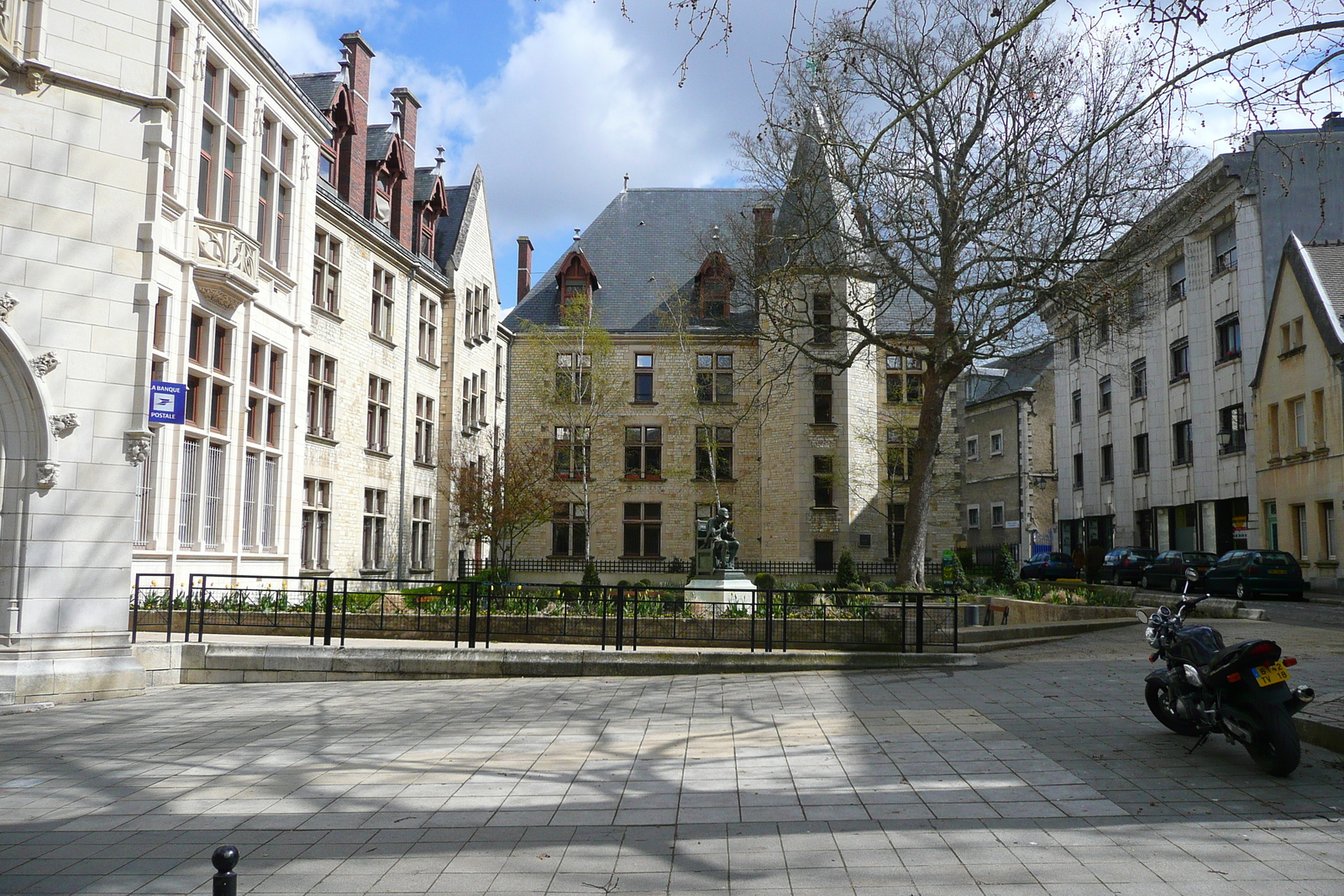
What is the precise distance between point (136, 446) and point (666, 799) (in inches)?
333

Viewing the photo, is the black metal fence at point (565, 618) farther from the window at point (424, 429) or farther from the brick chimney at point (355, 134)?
the window at point (424, 429)

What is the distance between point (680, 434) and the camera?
40.7 metres

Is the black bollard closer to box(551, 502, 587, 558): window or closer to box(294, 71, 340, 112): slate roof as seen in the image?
box(294, 71, 340, 112): slate roof

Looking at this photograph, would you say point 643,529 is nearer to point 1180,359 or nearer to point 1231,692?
point 1180,359

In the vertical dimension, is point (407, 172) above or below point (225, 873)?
above

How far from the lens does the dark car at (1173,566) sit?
1252 inches

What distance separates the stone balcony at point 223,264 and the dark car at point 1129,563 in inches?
1191

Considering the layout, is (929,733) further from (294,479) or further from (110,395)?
(294,479)

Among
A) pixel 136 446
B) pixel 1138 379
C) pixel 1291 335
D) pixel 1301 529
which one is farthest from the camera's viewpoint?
pixel 1138 379

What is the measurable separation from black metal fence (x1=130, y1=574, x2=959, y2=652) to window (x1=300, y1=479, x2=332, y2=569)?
26.7 feet

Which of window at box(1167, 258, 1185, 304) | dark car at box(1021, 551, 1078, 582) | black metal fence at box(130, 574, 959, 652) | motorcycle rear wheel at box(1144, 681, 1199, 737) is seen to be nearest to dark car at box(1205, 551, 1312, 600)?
dark car at box(1021, 551, 1078, 582)

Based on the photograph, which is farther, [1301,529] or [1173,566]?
[1173,566]

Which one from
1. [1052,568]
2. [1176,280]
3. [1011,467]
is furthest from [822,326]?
[1011,467]

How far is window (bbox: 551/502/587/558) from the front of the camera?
40.5 m
